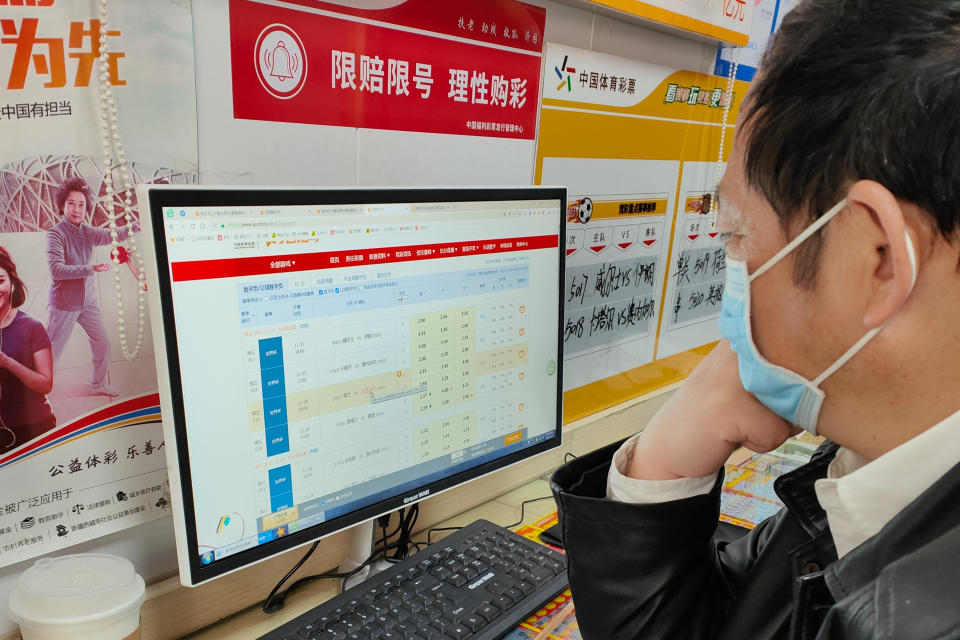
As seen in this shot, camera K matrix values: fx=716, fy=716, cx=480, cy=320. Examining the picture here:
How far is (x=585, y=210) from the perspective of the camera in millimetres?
1455

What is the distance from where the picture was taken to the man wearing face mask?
1.74 ft

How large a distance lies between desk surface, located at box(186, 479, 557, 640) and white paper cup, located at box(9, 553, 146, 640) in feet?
0.61

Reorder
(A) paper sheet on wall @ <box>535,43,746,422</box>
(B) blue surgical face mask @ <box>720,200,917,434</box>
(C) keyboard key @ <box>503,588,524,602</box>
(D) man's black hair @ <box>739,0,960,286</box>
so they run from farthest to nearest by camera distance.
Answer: (A) paper sheet on wall @ <box>535,43,746,422</box> → (C) keyboard key @ <box>503,588,524,602</box> → (B) blue surgical face mask @ <box>720,200,917,434</box> → (D) man's black hair @ <box>739,0,960,286</box>

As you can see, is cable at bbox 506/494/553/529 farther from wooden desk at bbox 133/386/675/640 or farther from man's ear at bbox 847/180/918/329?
man's ear at bbox 847/180/918/329

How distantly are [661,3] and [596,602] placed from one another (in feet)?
3.53

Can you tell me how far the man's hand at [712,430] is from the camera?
2.87 feet

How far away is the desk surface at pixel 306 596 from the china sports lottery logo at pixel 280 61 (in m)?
0.67

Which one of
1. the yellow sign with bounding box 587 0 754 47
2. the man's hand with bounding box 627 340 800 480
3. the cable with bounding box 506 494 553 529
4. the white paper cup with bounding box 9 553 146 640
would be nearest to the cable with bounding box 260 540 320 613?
the white paper cup with bounding box 9 553 146 640

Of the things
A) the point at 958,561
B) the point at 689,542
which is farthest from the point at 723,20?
the point at 958,561

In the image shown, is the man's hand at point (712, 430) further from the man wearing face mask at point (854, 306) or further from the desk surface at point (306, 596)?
the desk surface at point (306, 596)

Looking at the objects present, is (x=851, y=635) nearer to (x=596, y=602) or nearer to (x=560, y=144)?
(x=596, y=602)

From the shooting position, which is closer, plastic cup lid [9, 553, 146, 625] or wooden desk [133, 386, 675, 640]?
plastic cup lid [9, 553, 146, 625]

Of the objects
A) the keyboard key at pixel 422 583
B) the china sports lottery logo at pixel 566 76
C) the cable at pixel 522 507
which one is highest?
the china sports lottery logo at pixel 566 76

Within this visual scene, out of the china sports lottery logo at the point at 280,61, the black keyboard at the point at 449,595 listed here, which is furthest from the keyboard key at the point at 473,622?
the china sports lottery logo at the point at 280,61
